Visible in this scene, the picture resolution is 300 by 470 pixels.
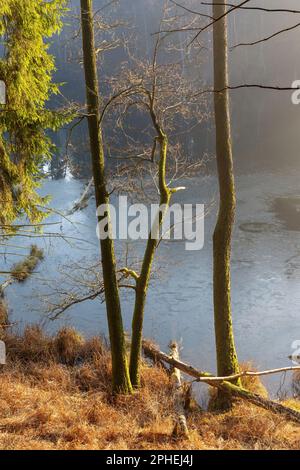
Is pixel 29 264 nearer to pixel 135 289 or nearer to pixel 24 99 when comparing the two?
pixel 135 289

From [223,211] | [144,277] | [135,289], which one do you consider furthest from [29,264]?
[223,211]

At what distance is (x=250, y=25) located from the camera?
56062 millimetres

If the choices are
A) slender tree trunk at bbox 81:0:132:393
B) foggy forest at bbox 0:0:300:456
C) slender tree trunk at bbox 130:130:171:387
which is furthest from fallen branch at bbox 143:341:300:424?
slender tree trunk at bbox 81:0:132:393

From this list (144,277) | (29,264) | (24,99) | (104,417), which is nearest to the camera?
(104,417)

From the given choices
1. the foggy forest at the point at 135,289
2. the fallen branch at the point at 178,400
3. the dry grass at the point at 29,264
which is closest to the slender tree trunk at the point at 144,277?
the foggy forest at the point at 135,289

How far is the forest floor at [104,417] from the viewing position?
16.5 feet

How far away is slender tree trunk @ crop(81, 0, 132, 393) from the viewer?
6234mm

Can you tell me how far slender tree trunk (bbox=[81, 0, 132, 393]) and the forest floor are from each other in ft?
1.53

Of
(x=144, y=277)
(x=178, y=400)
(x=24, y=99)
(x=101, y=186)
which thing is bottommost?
(x=178, y=400)

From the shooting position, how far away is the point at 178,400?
21.6 ft

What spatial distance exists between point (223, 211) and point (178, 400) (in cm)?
272

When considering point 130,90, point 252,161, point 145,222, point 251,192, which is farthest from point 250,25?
point 130,90
